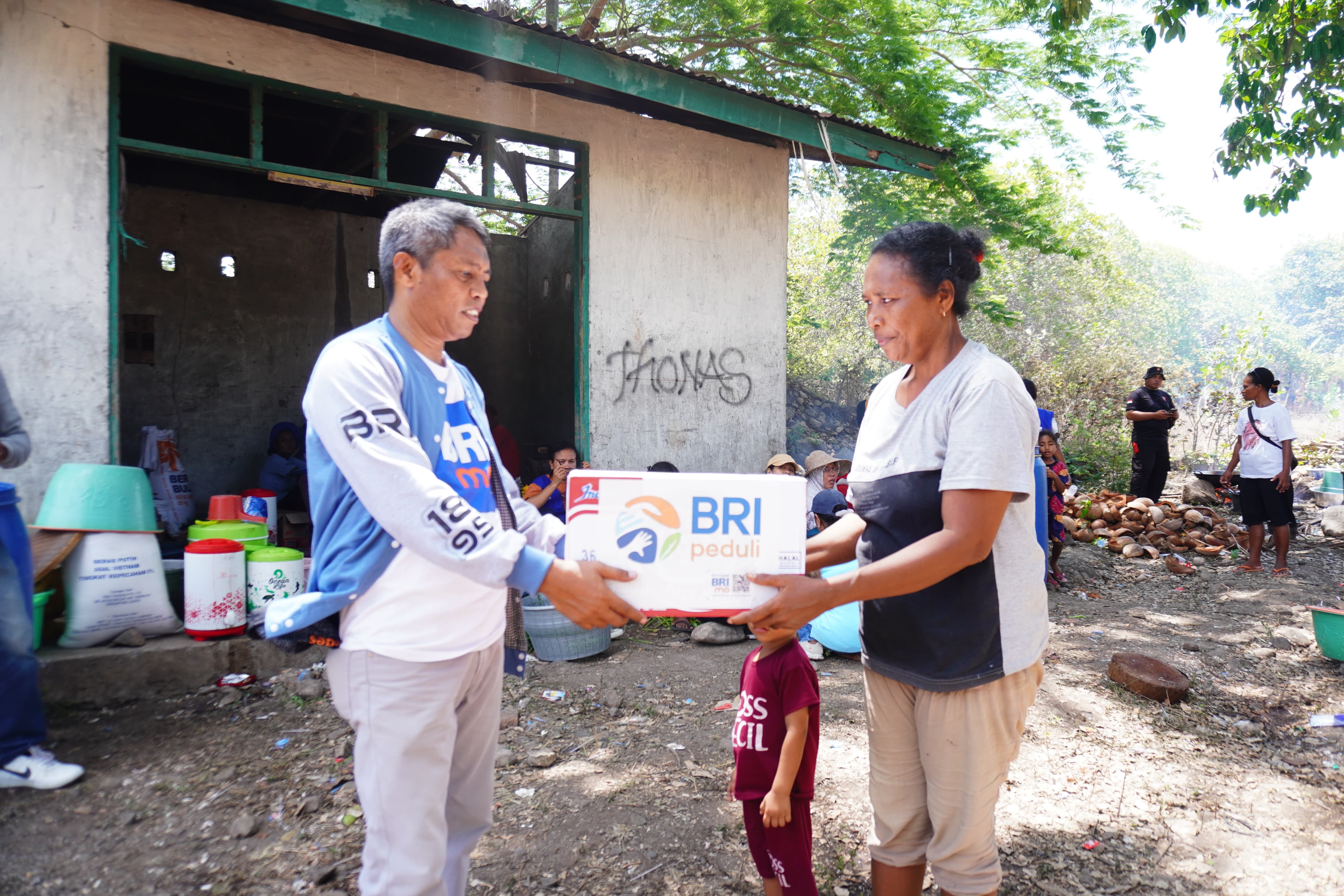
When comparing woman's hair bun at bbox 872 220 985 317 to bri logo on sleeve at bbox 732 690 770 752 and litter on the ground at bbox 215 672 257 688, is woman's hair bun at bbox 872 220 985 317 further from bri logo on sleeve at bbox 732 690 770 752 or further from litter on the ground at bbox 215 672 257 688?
litter on the ground at bbox 215 672 257 688

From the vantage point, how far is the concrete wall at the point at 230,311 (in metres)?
8.80

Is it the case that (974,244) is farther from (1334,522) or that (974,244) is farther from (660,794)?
(1334,522)

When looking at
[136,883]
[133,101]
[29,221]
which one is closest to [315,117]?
[133,101]

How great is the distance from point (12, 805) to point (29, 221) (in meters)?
A: 2.95

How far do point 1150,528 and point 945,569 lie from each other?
28.0ft

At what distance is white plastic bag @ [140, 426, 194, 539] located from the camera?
7758 millimetres

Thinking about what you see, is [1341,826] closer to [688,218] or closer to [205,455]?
[688,218]

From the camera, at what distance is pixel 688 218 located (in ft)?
21.9

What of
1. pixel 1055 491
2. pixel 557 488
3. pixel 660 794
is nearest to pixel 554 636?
pixel 557 488

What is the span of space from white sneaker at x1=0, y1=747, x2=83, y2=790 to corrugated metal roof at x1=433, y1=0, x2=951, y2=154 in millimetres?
4339

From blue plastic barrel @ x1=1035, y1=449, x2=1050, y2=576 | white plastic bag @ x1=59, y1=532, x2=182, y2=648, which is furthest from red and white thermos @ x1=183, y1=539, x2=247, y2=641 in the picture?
blue plastic barrel @ x1=1035, y1=449, x2=1050, y2=576

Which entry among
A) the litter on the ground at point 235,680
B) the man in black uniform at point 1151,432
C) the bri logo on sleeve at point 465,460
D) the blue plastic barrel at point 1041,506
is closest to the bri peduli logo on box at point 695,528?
the bri logo on sleeve at point 465,460

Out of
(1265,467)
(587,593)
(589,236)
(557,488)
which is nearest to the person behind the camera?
(587,593)

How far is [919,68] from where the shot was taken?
9.38 m
